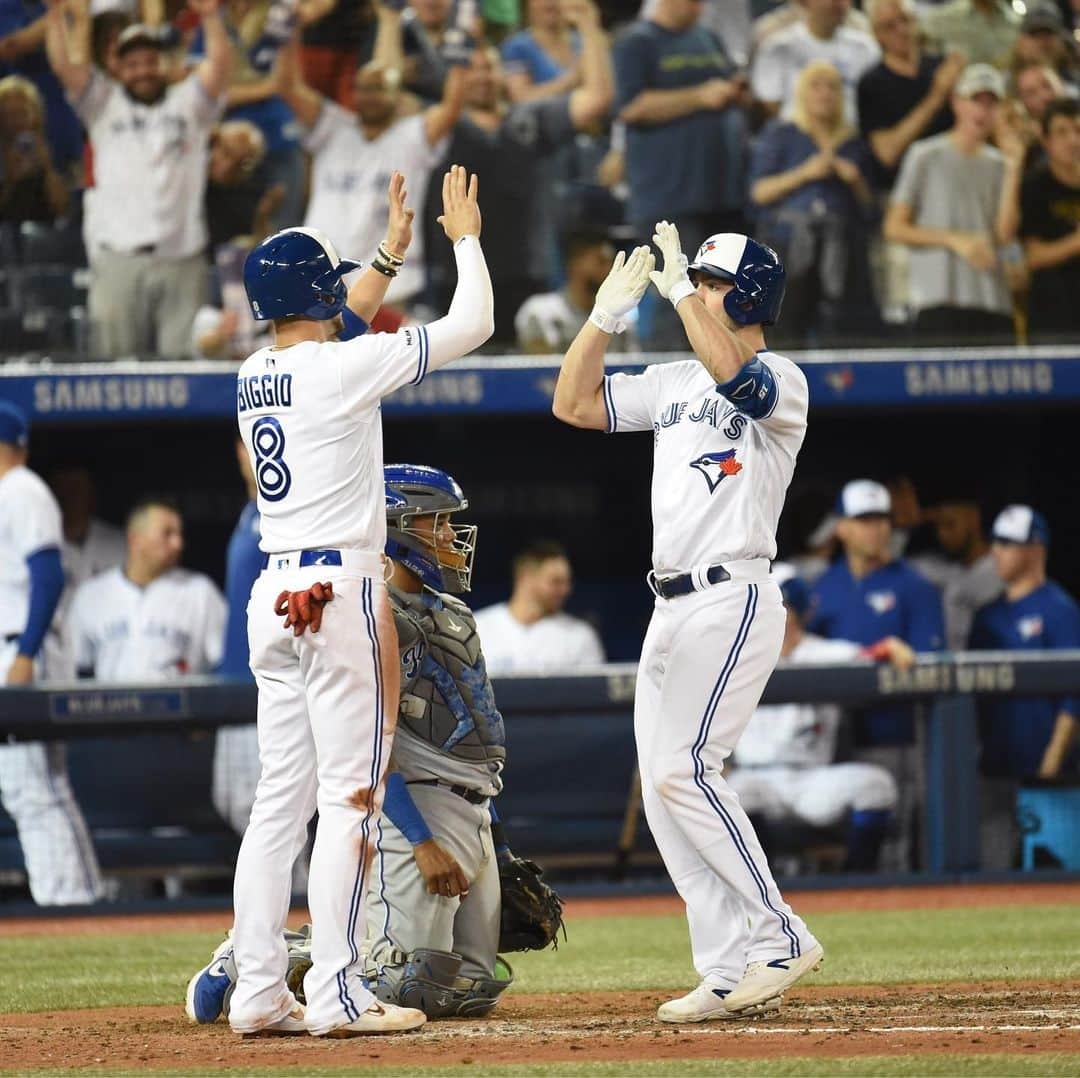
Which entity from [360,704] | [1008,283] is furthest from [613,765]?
[360,704]

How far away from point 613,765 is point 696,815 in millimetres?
3851

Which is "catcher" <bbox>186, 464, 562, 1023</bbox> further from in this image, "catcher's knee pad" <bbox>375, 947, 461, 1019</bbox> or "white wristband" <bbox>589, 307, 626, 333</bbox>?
"white wristband" <bbox>589, 307, 626, 333</bbox>

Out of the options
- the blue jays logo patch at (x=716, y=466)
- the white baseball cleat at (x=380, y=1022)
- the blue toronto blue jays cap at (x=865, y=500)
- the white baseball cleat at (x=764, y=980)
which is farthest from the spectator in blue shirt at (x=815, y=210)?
the white baseball cleat at (x=380, y=1022)

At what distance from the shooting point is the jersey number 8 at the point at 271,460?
13.2ft

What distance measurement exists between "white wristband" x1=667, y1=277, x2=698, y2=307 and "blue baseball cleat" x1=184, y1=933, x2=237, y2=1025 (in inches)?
68.2

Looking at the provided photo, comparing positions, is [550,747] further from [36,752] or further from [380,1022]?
[380,1022]

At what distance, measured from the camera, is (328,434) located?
3.99 meters

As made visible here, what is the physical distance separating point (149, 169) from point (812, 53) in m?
3.41

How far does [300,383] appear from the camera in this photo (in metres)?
4.00

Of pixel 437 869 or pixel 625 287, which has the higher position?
pixel 625 287

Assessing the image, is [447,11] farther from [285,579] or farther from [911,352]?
[285,579]

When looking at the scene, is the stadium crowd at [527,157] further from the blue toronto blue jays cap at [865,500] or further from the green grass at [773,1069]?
the green grass at [773,1069]

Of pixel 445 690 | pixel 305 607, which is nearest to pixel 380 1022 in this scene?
pixel 445 690

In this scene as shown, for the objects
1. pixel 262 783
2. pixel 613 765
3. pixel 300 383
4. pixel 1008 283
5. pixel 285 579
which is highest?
pixel 1008 283
